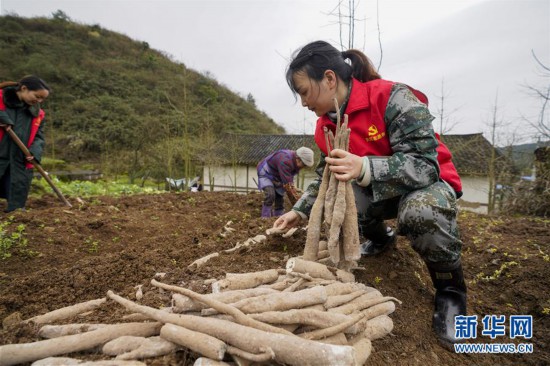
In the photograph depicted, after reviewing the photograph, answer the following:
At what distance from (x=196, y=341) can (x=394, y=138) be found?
4.89 ft

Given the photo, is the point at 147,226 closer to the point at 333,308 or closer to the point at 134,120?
the point at 333,308

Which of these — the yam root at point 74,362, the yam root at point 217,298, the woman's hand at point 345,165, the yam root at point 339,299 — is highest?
the woman's hand at point 345,165

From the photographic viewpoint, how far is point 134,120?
1112 inches

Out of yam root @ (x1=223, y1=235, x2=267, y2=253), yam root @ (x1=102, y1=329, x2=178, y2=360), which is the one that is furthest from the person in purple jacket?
yam root @ (x1=102, y1=329, x2=178, y2=360)

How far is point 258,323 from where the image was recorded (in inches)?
46.8

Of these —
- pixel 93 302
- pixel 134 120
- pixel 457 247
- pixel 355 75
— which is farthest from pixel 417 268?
pixel 134 120

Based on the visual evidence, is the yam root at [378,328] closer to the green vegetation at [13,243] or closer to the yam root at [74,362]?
the yam root at [74,362]

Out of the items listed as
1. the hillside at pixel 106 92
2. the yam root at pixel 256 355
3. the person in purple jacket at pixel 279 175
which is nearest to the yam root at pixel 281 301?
the yam root at pixel 256 355

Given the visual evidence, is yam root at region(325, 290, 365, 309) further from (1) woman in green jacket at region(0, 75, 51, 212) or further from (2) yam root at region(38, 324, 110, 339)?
(1) woman in green jacket at region(0, 75, 51, 212)

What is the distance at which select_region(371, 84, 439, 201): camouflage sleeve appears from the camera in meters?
1.69

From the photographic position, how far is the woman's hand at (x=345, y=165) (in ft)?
5.40

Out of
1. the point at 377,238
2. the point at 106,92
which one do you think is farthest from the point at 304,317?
the point at 106,92

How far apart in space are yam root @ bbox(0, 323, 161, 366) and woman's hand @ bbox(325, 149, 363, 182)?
1101 mm

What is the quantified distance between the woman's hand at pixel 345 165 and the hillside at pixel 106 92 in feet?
49.8
